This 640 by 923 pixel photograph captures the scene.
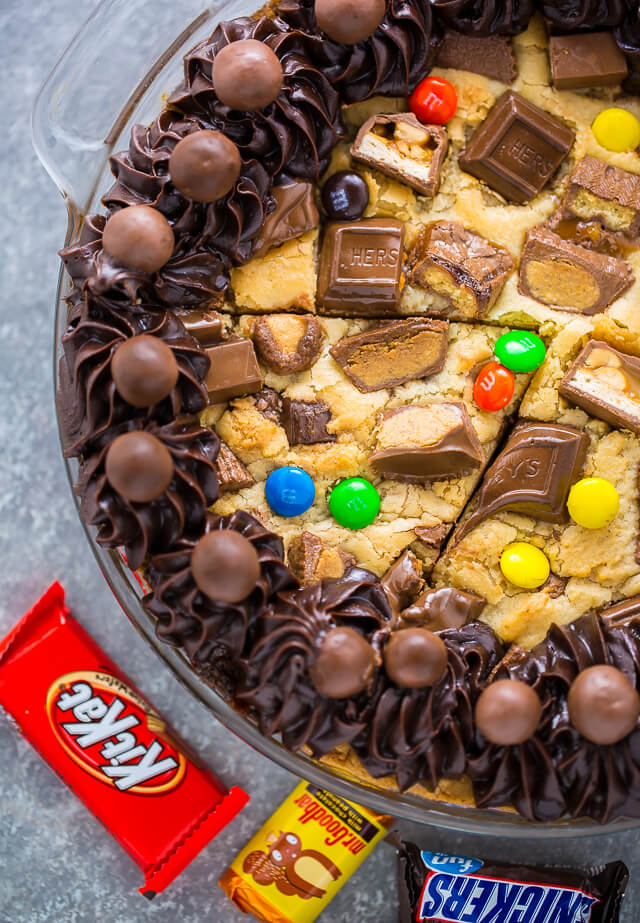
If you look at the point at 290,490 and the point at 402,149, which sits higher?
the point at 402,149

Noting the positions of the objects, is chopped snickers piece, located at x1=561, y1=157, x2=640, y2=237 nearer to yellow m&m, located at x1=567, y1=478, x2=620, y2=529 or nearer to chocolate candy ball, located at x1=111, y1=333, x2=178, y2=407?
yellow m&m, located at x1=567, y1=478, x2=620, y2=529

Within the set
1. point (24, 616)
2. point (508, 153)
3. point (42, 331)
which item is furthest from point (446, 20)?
point (24, 616)

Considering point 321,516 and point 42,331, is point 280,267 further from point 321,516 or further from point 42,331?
point 42,331

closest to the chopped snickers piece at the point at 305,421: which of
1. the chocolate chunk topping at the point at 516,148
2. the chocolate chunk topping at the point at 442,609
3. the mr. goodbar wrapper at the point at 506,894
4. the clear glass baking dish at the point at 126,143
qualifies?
the chocolate chunk topping at the point at 442,609

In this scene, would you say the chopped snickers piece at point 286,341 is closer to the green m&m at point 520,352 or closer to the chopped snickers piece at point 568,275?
the green m&m at point 520,352

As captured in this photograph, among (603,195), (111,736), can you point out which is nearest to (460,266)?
(603,195)

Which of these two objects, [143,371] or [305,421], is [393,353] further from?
[143,371]
